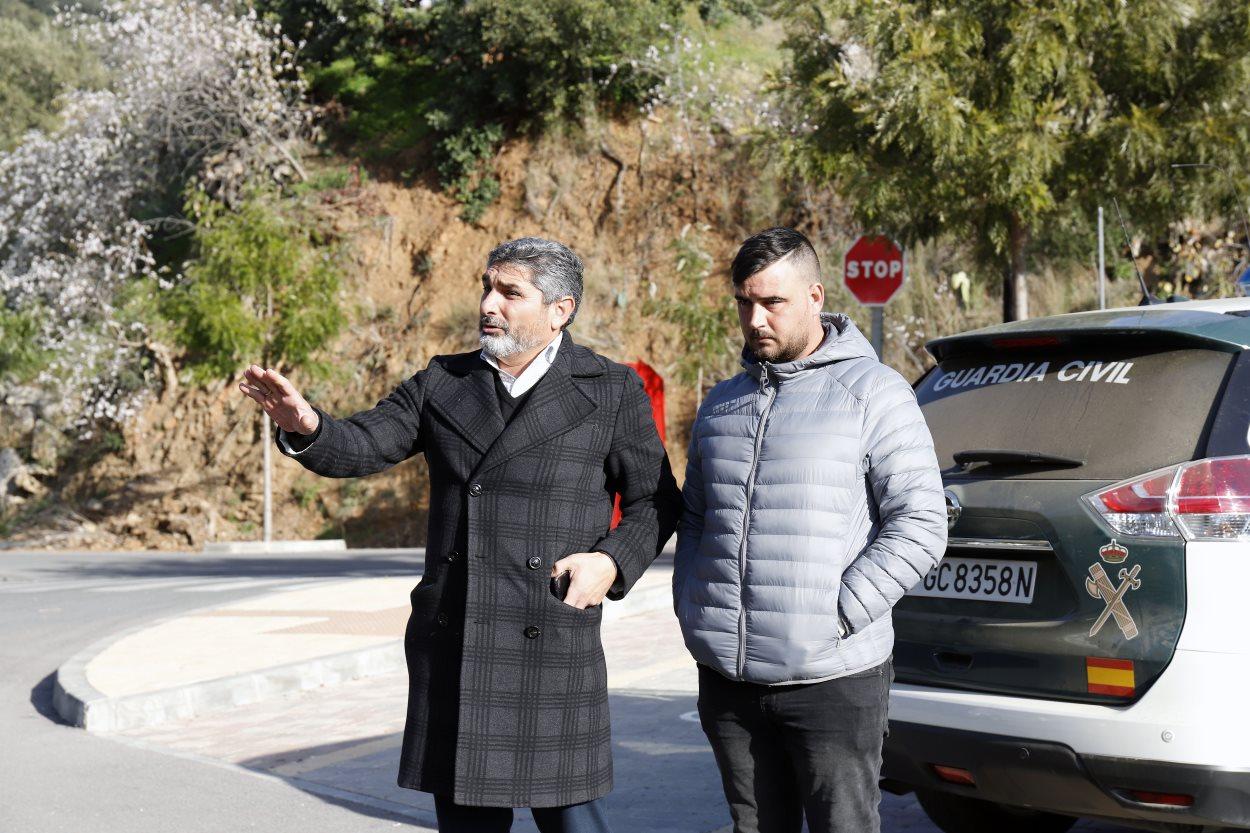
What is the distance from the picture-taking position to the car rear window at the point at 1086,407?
12.3 ft

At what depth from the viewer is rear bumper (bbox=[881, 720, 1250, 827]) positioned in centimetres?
343

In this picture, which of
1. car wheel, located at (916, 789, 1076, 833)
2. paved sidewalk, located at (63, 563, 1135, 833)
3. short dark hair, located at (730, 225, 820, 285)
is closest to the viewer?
short dark hair, located at (730, 225, 820, 285)

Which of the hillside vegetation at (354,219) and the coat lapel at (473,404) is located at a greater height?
the hillside vegetation at (354,219)

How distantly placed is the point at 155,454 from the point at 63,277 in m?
4.10

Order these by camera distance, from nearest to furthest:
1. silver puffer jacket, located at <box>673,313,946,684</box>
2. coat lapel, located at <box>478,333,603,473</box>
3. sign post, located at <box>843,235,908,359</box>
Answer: silver puffer jacket, located at <box>673,313,946,684</box> < coat lapel, located at <box>478,333,603,473</box> < sign post, located at <box>843,235,908,359</box>

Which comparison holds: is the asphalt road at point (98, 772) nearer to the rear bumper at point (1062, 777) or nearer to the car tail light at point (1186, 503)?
the rear bumper at point (1062, 777)

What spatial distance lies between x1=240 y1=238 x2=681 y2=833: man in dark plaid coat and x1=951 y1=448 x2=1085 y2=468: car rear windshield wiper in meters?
1.16

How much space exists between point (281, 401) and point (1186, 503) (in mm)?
2301

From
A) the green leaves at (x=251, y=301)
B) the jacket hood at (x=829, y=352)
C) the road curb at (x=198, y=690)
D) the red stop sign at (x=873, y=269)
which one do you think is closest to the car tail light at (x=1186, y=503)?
the jacket hood at (x=829, y=352)

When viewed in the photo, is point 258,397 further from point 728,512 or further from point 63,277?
point 63,277

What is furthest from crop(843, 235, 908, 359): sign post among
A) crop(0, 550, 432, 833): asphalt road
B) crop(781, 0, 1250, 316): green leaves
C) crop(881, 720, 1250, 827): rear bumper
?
crop(881, 720, 1250, 827): rear bumper

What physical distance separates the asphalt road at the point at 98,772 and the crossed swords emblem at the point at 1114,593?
2.92 m

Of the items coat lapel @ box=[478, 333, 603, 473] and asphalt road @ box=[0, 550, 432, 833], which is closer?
coat lapel @ box=[478, 333, 603, 473]

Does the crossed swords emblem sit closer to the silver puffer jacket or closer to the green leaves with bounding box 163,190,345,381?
the silver puffer jacket
